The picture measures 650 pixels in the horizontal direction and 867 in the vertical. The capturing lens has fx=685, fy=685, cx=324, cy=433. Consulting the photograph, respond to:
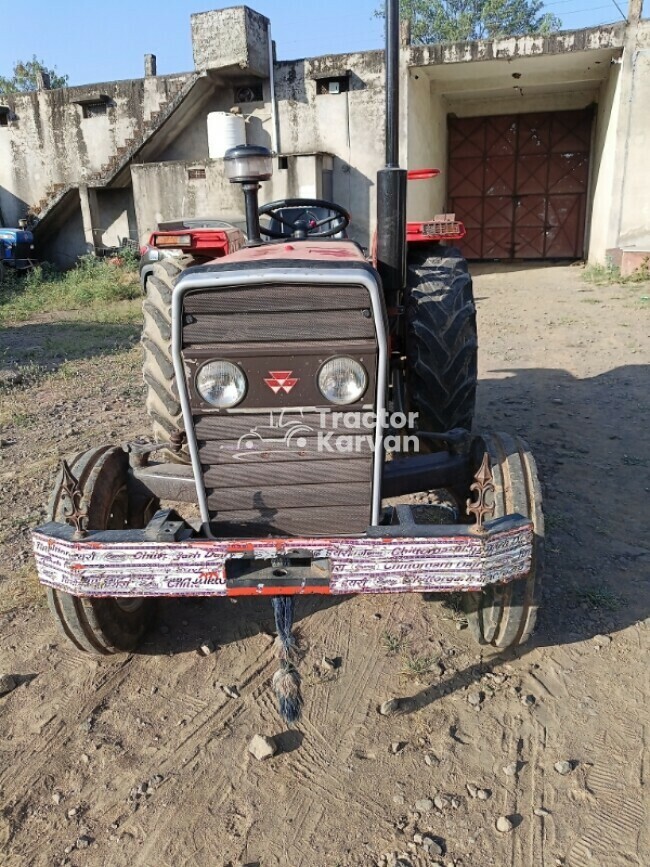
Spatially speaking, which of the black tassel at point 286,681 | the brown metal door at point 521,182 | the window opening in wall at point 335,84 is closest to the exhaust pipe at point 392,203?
the black tassel at point 286,681

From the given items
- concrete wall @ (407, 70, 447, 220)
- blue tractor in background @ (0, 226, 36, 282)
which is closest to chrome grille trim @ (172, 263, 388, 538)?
concrete wall @ (407, 70, 447, 220)

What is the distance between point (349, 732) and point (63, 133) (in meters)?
19.0

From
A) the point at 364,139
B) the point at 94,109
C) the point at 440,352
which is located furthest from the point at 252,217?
the point at 94,109

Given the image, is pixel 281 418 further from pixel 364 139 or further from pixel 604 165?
pixel 604 165

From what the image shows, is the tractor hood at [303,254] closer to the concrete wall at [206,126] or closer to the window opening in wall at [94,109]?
the concrete wall at [206,126]

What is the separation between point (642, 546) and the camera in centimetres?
355

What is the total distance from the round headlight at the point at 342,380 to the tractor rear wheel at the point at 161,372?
37.9 inches

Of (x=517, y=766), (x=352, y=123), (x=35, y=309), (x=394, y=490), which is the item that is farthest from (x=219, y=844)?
(x=352, y=123)

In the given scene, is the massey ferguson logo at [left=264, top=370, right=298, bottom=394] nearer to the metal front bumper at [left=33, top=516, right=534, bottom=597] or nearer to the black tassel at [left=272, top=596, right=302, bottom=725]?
the metal front bumper at [left=33, top=516, right=534, bottom=597]

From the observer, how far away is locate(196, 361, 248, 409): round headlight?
2.29 m

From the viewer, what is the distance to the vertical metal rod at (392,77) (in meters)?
2.47

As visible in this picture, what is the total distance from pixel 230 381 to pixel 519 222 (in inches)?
666

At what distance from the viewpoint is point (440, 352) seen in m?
3.57

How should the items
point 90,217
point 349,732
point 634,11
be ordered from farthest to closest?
1. point 90,217
2. point 634,11
3. point 349,732
